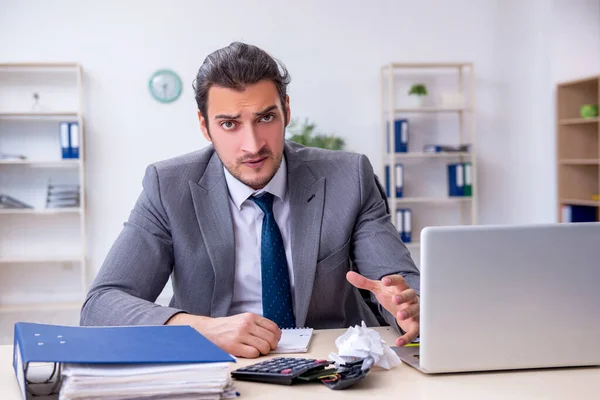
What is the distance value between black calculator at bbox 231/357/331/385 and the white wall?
16.9 ft

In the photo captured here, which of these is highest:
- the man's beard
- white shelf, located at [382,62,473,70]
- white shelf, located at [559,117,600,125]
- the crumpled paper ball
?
white shelf, located at [382,62,473,70]

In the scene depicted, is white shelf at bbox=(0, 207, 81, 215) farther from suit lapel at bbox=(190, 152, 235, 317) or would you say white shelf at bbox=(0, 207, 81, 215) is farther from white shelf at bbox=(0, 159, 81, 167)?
suit lapel at bbox=(190, 152, 235, 317)

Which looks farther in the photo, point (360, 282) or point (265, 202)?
point (265, 202)

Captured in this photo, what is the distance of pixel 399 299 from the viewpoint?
149 cm

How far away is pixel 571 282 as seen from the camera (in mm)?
1204

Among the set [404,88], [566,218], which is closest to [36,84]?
[404,88]

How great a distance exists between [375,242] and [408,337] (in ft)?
1.69

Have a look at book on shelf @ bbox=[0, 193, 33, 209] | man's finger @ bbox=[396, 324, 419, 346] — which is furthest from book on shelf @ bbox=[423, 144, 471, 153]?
man's finger @ bbox=[396, 324, 419, 346]

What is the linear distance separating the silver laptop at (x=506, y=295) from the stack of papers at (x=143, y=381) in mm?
352

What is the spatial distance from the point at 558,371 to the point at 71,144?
5.20m

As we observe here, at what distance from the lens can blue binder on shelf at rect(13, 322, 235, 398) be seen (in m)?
1.07

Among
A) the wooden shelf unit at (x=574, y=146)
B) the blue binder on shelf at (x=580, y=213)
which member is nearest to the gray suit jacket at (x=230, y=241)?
the blue binder on shelf at (x=580, y=213)

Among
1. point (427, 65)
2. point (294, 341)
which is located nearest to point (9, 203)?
point (427, 65)

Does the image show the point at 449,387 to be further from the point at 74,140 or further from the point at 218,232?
the point at 74,140
